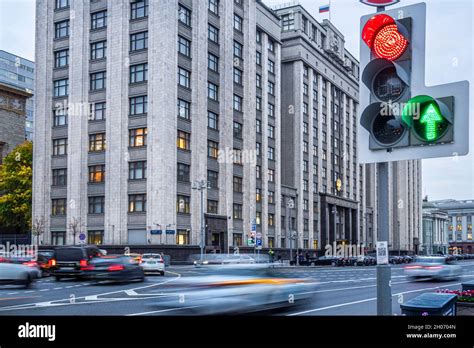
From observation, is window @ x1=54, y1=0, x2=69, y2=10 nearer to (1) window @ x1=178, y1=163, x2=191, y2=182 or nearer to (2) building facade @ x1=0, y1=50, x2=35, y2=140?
(1) window @ x1=178, y1=163, x2=191, y2=182

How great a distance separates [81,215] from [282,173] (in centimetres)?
3186

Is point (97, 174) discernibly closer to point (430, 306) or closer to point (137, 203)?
point (137, 203)

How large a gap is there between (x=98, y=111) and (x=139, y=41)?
8210mm

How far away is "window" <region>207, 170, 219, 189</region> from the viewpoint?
60.8 m

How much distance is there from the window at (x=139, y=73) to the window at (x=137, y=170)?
8.12m

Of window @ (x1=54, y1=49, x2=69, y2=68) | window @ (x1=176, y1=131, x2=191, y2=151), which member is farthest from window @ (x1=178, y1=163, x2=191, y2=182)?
window @ (x1=54, y1=49, x2=69, y2=68)

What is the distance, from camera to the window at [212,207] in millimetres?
60406

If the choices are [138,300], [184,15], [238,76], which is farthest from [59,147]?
[138,300]

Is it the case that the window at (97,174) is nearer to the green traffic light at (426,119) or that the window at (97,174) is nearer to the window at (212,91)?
the window at (212,91)

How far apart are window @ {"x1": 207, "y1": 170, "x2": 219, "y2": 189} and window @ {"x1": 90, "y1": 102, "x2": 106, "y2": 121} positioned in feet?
40.2

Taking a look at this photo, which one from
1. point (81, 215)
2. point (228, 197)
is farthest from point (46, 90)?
point (228, 197)

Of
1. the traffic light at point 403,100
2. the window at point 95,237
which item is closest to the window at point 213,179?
the window at point 95,237
